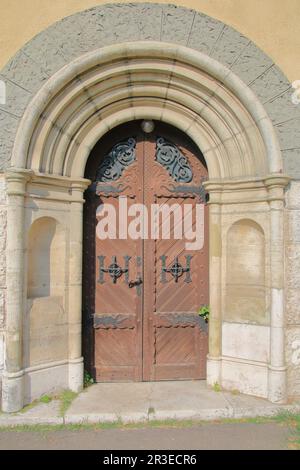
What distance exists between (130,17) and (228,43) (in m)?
1.01

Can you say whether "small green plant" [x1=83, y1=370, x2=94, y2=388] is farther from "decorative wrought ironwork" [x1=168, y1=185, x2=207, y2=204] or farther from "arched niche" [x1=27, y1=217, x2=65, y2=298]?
"decorative wrought ironwork" [x1=168, y1=185, x2=207, y2=204]

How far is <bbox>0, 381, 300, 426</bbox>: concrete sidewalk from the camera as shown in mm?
3186

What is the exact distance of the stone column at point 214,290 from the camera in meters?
3.74

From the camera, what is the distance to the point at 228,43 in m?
3.52

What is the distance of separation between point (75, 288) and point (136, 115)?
6.53 ft

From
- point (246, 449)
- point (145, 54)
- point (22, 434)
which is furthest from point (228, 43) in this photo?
point (22, 434)

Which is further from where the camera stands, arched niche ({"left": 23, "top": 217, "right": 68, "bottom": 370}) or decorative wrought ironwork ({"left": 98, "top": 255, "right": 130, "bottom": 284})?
decorative wrought ironwork ({"left": 98, "top": 255, "right": 130, "bottom": 284})

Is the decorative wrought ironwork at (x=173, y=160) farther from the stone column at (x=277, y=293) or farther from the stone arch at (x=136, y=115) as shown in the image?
the stone column at (x=277, y=293)

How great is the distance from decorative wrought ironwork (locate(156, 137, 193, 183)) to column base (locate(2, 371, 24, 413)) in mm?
2652

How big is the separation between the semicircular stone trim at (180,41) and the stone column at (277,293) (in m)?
0.26

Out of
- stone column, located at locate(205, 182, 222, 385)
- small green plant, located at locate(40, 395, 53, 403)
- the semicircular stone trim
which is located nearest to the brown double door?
stone column, located at locate(205, 182, 222, 385)

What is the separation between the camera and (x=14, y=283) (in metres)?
3.31

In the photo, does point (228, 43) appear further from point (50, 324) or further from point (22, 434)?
point (22, 434)

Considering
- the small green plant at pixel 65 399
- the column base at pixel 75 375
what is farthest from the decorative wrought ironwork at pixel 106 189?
the small green plant at pixel 65 399
